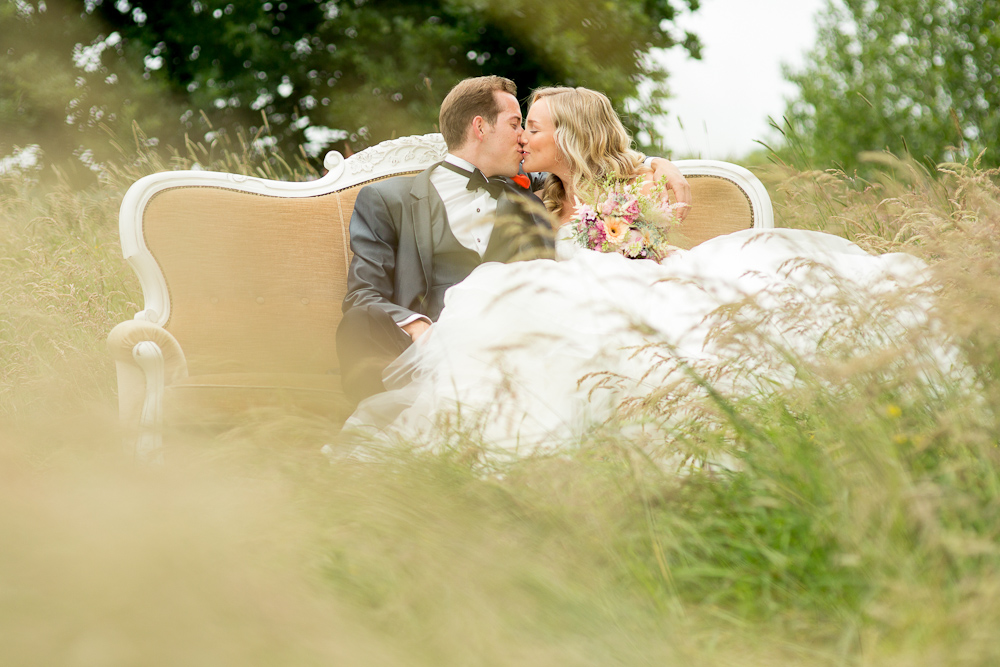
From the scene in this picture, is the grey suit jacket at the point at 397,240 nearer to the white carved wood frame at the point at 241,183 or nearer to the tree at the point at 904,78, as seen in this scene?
the white carved wood frame at the point at 241,183

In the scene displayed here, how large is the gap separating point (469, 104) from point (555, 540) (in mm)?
2589

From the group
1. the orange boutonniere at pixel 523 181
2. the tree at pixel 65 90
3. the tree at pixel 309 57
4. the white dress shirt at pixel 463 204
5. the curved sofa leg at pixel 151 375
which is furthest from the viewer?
the tree at pixel 309 57

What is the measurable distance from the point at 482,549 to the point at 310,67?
35.7 ft

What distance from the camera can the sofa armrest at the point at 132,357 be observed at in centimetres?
264

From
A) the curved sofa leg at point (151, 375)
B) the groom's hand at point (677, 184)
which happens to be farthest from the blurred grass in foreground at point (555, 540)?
the groom's hand at point (677, 184)

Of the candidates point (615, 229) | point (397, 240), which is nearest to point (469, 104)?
point (397, 240)

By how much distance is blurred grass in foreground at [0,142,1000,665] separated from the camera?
1.09m

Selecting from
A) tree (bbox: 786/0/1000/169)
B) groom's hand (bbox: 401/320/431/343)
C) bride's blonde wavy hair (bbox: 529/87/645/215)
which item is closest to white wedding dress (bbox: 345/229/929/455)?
groom's hand (bbox: 401/320/431/343)

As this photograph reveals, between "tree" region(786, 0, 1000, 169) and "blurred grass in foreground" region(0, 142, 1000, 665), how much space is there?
18.3 metres

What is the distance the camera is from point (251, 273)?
3262 mm

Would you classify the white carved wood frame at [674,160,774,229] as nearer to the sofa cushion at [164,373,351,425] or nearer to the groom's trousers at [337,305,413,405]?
the groom's trousers at [337,305,413,405]

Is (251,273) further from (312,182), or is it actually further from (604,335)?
(604,335)

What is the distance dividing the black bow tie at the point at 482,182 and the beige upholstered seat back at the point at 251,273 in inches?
23.4

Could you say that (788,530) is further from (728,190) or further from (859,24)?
(859,24)
